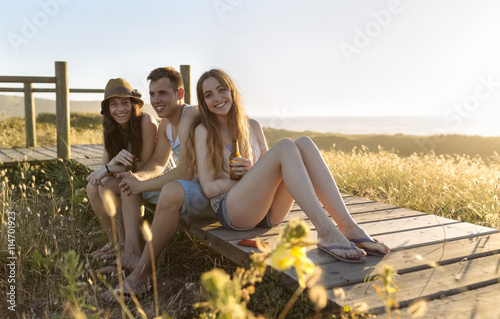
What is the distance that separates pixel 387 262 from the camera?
2.38m

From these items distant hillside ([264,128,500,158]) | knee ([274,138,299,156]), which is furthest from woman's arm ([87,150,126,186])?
distant hillside ([264,128,500,158])

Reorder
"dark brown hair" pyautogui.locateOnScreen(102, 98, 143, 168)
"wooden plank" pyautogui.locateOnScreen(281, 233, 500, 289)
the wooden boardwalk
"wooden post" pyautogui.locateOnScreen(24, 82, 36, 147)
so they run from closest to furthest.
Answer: the wooden boardwalk
"wooden plank" pyautogui.locateOnScreen(281, 233, 500, 289)
"dark brown hair" pyautogui.locateOnScreen(102, 98, 143, 168)
"wooden post" pyautogui.locateOnScreen(24, 82, 36, 147)

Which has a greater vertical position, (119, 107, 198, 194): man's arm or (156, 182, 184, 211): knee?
(119, 107, 198, 194): man's arm

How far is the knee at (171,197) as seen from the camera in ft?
9.29

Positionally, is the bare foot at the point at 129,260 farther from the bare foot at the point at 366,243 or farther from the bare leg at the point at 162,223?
the bare foot at the point at 366,243

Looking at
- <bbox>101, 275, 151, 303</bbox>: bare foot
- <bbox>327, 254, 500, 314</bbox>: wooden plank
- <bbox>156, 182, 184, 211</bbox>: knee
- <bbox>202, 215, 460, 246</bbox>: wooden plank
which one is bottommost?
<bbox>101, 275, 151, 303</bbox>: bare foot

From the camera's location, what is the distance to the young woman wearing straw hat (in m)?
3.29

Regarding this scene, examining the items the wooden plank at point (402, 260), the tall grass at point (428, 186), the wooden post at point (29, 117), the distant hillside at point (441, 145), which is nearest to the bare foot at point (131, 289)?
the wooden plank at point (402, 260)

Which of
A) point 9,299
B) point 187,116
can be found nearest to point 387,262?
point 187,116

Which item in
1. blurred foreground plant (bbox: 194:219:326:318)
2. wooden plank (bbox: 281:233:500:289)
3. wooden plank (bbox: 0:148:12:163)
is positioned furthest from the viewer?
wooden plank (bbox: 0:148:12:163)

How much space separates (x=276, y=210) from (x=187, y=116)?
0.94 metres

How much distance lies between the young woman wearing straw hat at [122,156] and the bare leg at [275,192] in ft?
2.96

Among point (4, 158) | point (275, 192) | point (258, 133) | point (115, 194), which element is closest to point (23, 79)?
point (4, 158)

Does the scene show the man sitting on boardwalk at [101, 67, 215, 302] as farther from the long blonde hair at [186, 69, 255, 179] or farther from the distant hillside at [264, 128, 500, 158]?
the distant hillside at [264, 128, 500, 158]
